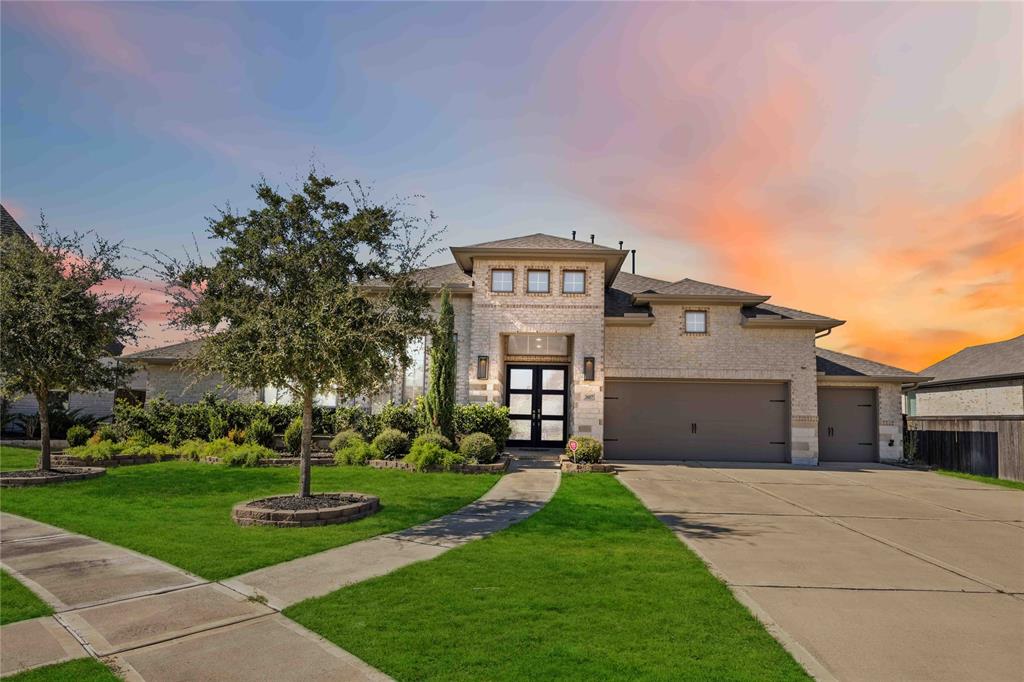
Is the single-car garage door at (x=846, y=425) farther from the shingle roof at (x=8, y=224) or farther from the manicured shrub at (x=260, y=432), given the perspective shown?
the shingle roof at (x=8, y=224)

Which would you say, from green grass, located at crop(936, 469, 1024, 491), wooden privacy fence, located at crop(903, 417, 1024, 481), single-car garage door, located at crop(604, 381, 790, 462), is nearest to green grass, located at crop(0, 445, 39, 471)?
single-car garage door, located at crop(604, 381, 790, 462)

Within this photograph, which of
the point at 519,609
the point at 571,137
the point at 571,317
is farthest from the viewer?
the point at 571,317

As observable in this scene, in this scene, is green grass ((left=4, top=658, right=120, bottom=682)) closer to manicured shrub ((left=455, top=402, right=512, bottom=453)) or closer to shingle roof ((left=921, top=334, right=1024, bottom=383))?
manicured shrub ((left=455, top=402, right=512, bottom=453))

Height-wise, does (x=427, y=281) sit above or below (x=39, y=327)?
above

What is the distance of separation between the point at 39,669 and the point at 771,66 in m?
14.4

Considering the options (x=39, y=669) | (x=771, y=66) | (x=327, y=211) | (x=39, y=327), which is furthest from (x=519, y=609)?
(x=39, y=327)

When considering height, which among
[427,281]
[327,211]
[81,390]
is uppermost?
[327,211]

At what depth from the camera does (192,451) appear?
1733 centimetres

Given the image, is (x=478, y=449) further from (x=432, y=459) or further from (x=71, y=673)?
(x=71, y=673)

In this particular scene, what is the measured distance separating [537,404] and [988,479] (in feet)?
46.6

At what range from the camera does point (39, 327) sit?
42.5ft

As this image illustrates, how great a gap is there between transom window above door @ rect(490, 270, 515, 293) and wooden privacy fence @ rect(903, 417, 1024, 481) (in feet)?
51.1

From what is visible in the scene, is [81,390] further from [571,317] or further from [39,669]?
[571,317]

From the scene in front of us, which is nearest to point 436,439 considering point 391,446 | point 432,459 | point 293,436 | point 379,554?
point 432,459
